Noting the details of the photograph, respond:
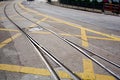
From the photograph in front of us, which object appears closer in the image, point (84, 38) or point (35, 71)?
point (35, 71)

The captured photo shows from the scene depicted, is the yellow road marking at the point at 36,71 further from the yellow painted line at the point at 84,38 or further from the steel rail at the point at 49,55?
the yellow painted line at the point at 84,38

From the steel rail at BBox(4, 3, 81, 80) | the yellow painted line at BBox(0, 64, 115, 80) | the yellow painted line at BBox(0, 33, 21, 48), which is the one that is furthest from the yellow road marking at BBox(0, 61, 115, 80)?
the yellow painted line at BBox(0, 33, 21, 48)

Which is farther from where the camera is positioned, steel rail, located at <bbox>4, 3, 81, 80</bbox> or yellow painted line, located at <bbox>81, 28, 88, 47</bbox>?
yellow painted line, located at <bbox>81, 28, 88, 47</bbox>

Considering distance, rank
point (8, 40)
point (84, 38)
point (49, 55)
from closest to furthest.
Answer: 1. point (49, 55)
2. point (8, 40)
3. point (84, 38)

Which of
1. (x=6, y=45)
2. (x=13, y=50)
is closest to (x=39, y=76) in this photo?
(x=13, y=50)

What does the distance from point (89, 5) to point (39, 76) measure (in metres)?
22.2

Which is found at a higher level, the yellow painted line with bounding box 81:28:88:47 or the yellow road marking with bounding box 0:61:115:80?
the yellow painted line with bounding box 81:28:88:47

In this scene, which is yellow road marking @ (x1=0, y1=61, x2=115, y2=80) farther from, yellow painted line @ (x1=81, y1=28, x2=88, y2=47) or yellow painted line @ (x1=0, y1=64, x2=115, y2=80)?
yellow painted line @ (x1=81, y1=28, x2=88, y2=47)

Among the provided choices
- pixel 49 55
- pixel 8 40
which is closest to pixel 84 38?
pixel 49 55

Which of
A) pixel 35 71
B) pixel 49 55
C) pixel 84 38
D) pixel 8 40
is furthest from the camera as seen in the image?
pixel 84 38

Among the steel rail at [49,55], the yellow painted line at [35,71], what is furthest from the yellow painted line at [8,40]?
Answer: the yellow painted line at [35,71]

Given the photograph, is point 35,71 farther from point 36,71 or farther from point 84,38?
point 84,38

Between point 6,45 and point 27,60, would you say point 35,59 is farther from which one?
point 6,45

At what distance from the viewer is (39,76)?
5.64 metres
